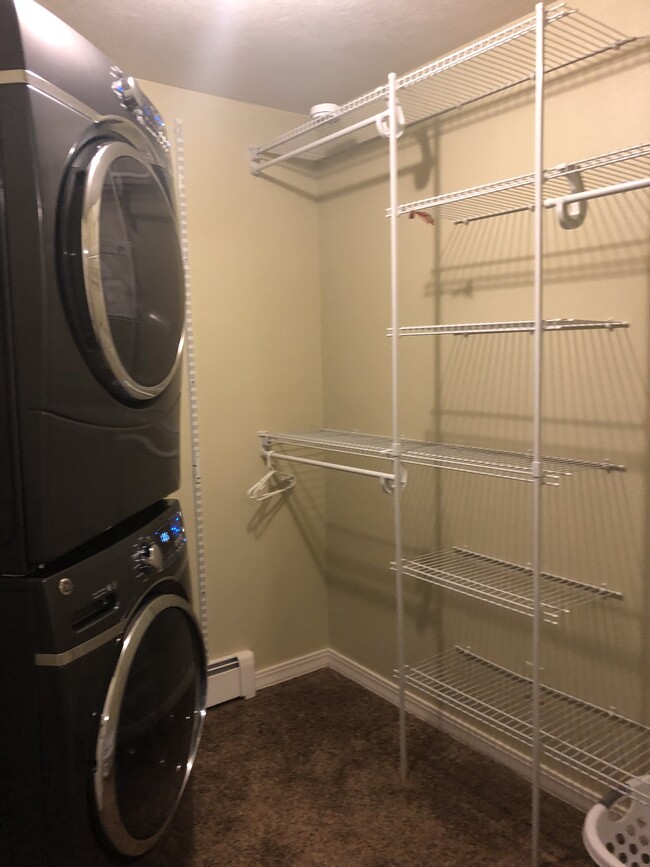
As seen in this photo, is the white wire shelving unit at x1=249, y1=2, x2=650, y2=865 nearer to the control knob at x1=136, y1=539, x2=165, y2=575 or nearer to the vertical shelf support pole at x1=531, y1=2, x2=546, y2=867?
the vertical shelf support pole at x1=531, y1=2, x2=546, y2=867

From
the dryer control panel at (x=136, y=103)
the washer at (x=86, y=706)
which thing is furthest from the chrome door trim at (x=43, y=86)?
the washer at (x=86, y=706)

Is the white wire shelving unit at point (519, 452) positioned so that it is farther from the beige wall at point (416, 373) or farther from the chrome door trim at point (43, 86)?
the chrome door trim at point (43, 86)

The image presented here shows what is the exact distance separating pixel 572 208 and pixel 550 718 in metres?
1.38

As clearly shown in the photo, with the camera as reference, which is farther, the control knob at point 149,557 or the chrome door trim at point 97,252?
the control knob at point 149,557

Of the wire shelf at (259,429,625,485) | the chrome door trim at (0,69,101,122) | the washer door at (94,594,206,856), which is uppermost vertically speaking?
the chrome door trim at (0,69,101,122)

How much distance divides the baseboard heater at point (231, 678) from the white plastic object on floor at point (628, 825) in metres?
1.32

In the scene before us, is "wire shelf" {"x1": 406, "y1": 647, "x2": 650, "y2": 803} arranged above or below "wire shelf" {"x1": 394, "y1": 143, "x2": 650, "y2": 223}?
below

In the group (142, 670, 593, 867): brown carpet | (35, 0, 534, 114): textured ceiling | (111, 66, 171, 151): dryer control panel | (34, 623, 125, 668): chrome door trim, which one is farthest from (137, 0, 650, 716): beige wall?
(34, 623, 125, 668): chrome door trim

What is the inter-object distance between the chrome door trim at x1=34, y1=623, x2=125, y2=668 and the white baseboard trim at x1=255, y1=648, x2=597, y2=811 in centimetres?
144

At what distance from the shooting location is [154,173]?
4.37 ft

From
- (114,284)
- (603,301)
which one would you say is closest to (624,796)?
(603,301)

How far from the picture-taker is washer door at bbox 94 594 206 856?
1.11m

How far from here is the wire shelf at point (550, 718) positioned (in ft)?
5.45

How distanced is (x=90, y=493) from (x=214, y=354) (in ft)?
4.50
